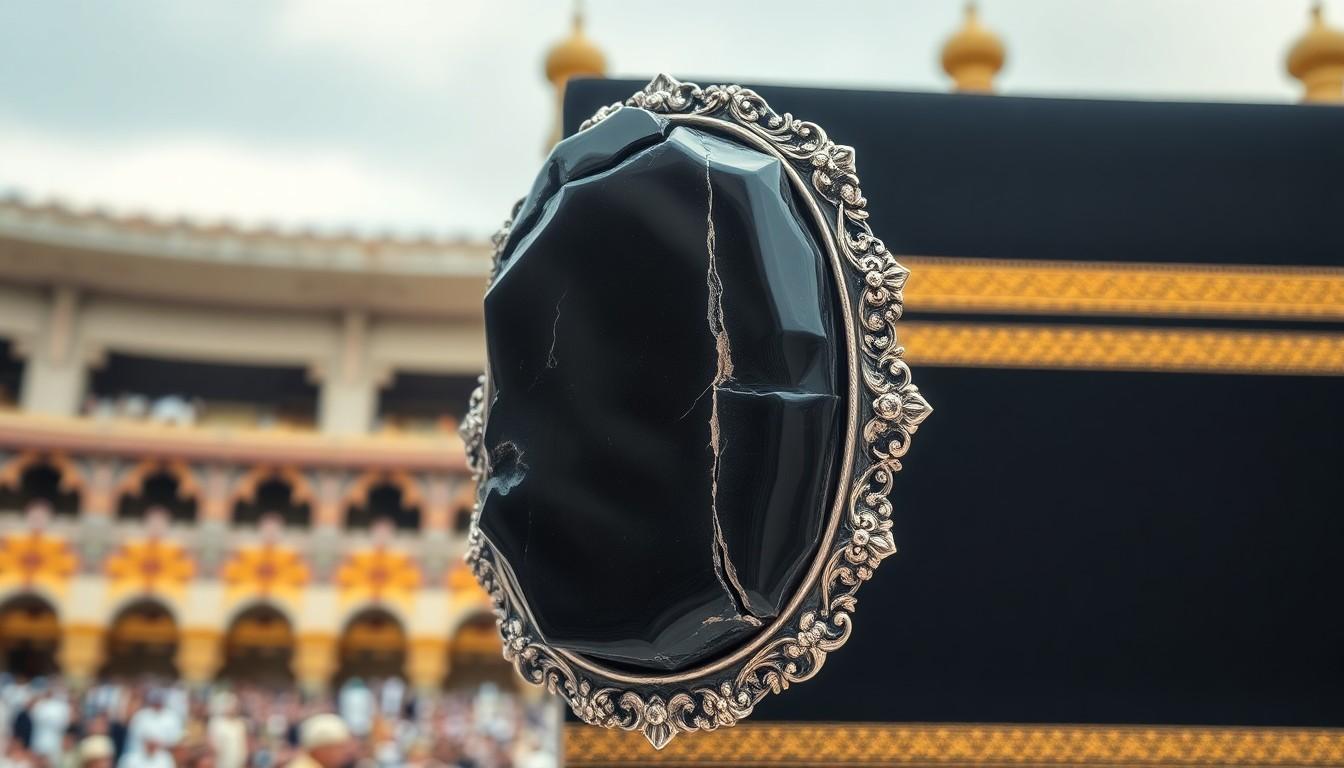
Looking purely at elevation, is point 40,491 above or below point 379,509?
above

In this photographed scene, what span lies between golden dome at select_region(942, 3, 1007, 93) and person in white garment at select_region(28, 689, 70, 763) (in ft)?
21.6

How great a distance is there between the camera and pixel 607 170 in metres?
1.06

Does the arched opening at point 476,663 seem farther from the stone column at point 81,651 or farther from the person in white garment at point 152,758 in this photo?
the person in white garment at point 152,758

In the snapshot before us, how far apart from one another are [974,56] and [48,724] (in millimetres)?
7035

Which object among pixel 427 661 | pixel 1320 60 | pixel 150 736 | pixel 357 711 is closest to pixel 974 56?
pixel 1320 60

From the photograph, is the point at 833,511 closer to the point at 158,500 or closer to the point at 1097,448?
the point at 1097,448

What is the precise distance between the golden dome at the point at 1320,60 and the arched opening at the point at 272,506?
1161 cm

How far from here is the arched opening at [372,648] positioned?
1194 centimetres

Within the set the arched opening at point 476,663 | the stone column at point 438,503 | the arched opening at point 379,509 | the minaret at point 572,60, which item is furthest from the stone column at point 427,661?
the minaret at point 572,60

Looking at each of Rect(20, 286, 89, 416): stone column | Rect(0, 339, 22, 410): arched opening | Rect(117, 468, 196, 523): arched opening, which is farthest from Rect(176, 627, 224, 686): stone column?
Rect(0, 339, 22, 410): arched opening

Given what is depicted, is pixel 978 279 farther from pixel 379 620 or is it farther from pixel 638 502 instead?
pixel 379 620

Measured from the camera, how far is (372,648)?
12117 millimetres

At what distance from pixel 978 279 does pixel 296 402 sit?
1244 cm

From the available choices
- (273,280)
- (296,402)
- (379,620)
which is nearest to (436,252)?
(273,280)
